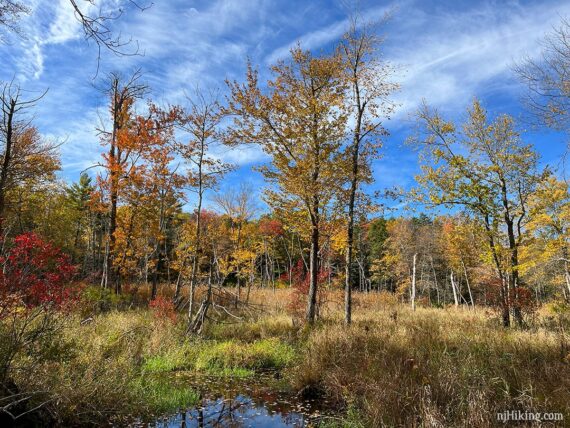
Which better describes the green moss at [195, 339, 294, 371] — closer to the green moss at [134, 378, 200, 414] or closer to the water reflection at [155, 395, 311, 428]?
the green moss at [134, 378, 200, 414]

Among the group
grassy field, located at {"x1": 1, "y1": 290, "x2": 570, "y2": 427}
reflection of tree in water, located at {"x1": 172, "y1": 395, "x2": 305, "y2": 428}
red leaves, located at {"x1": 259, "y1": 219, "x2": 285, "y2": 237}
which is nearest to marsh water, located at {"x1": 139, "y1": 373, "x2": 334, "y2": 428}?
reflection of tree in water, located at {"x1": 172, "y1": 395, "x2": 305, "y2": 428}

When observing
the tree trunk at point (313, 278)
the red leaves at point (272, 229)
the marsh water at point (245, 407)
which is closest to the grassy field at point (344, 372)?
the marsh water at point (245, 407)

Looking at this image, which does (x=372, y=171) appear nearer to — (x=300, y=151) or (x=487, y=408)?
(x=300, y=151)

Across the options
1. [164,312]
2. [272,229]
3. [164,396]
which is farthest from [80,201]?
[164,396]

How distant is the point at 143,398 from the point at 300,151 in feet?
30.0

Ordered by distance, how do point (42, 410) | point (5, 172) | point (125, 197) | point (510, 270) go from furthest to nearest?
point (125, 197), point (510, 270), point (5, 172), point (42, 410)

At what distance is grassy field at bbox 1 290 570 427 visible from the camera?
4.45 metres

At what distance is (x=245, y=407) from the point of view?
6422 mm

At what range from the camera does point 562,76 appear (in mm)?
7312

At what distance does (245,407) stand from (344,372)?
6.12ft

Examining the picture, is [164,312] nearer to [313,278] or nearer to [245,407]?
[313,278]

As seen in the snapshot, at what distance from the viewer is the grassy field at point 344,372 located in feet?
14.6

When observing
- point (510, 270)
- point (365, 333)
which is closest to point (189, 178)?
point (365, 333)

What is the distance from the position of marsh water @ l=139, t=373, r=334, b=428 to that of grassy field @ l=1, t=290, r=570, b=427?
301mm
